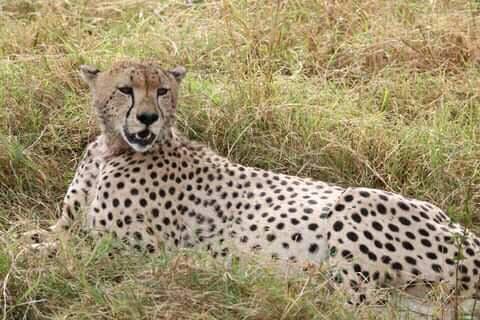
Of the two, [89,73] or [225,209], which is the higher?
[89,73]

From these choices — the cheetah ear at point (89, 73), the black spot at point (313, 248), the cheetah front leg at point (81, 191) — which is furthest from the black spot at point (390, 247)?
the cheetah ear at point (89, 73)

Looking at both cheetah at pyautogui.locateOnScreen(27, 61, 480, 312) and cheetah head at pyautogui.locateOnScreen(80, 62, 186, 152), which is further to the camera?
cheetah head at pyautogui.locateOnScreen(80, 62, 186, 152)

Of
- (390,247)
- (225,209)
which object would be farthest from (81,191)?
(390,247)

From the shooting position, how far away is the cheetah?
12.1 ft

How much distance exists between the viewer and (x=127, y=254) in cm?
375

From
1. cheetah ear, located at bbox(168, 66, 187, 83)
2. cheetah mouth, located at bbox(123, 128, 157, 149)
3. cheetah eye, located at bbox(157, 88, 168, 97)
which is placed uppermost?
cheetah ear, located at bbox(168, 66, 187, 83)

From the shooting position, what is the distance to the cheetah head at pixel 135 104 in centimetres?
405

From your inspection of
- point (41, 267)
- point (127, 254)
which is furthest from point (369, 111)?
point (41, 267)

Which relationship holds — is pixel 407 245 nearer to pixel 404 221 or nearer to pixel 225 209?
pixel 404 221

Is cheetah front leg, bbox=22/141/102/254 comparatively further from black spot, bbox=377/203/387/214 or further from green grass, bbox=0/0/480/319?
black spot, bbox=377/203/387/214

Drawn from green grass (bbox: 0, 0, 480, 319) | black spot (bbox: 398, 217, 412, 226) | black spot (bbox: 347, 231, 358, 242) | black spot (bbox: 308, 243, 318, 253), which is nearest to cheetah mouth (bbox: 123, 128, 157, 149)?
green grass (bbox: 0, 0, 480, 319)

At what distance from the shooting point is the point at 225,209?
3.99m

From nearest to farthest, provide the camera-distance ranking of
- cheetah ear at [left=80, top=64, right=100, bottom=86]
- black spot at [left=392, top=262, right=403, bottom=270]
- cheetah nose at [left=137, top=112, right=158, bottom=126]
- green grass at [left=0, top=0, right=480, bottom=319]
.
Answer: green grass at [left=0, top=0, right=480, bottom=319], black spot at [left=392, top=262, right=403, bottom=270], cheetah nose at [left=137, top=112, right=158, bottom=126], cheetah ear at [left=80, top=64, right=100, bottom=86]

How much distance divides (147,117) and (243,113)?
33.9 inches
